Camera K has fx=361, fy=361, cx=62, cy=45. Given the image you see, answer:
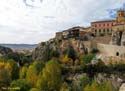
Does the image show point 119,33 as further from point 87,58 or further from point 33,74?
point 33,74

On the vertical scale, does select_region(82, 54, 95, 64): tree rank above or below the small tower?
below

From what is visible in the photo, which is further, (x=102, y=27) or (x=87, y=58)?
(x=102, y=27)

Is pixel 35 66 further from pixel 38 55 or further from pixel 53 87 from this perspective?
pixel 38 55

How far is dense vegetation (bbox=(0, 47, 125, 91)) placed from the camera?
5700cm

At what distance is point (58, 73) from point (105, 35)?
114 ft

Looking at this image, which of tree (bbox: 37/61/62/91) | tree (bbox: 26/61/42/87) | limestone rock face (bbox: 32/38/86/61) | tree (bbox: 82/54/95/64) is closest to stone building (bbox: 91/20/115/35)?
limestone rock face (bbox: 32/38/86/61)

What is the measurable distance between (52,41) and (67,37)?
549 cm

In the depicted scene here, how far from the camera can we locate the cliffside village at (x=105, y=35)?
266 feet

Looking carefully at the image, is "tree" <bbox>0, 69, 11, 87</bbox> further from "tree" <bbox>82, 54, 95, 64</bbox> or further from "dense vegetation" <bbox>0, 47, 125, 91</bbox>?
"tree" <bbox>82, 54, 95, 64</bbox>

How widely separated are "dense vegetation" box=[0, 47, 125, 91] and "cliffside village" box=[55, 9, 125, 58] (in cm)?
444

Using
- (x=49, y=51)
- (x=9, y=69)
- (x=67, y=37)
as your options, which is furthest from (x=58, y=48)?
(x=9, y=69)

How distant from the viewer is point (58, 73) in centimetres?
6250

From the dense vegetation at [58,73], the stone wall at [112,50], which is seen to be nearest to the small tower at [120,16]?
the stone wall at [112,50]

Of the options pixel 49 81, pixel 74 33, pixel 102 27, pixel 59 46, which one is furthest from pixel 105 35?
pixel 49 81
